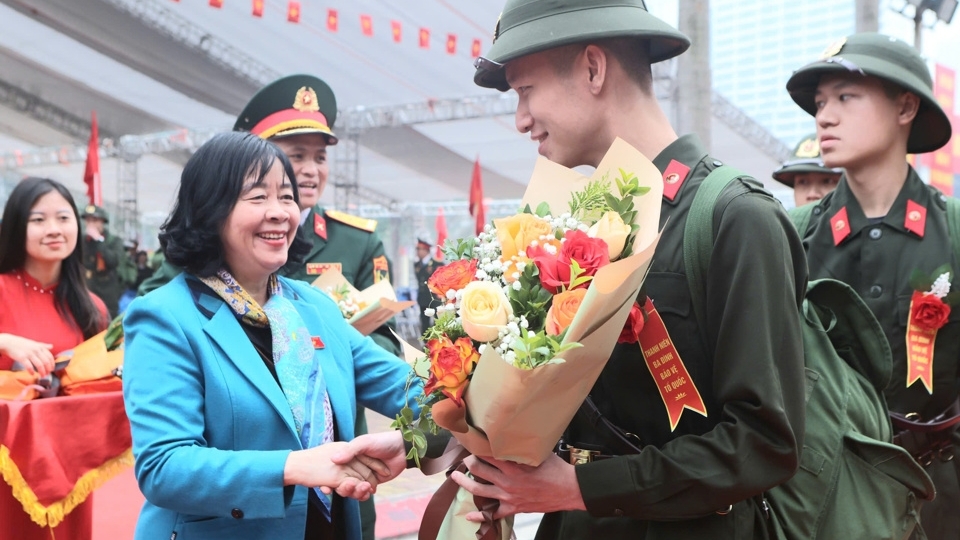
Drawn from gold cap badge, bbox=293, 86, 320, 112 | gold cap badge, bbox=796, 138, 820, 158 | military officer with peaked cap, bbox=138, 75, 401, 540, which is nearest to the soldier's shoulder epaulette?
military officer with peaked cap, bbox=138, 75, 401, 540

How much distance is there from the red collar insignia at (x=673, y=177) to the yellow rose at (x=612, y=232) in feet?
0.56

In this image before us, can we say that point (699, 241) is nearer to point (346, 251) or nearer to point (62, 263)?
point (346, 251)

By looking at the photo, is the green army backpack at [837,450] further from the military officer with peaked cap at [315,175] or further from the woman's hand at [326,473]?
the military officer with peaked cap at [315,175]

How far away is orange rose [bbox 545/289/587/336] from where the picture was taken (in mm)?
1302

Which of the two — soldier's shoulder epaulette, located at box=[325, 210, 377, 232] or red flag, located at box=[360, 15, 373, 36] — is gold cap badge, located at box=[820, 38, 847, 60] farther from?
red flag, located at box=[360, 15, 373, 36]

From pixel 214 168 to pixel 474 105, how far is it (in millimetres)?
11271

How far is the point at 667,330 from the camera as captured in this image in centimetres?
149

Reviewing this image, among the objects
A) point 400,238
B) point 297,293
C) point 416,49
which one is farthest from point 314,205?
point 400,238

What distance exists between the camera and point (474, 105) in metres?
13.0

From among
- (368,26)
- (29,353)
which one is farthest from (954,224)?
(368,26)

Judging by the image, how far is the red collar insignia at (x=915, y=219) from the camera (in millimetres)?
2680

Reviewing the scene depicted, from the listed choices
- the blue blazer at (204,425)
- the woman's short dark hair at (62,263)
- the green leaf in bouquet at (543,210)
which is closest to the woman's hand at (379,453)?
the blue blazer at (204,425)

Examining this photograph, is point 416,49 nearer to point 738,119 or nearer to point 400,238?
point 738,119

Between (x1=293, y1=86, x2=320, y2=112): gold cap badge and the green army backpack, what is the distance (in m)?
2.32
